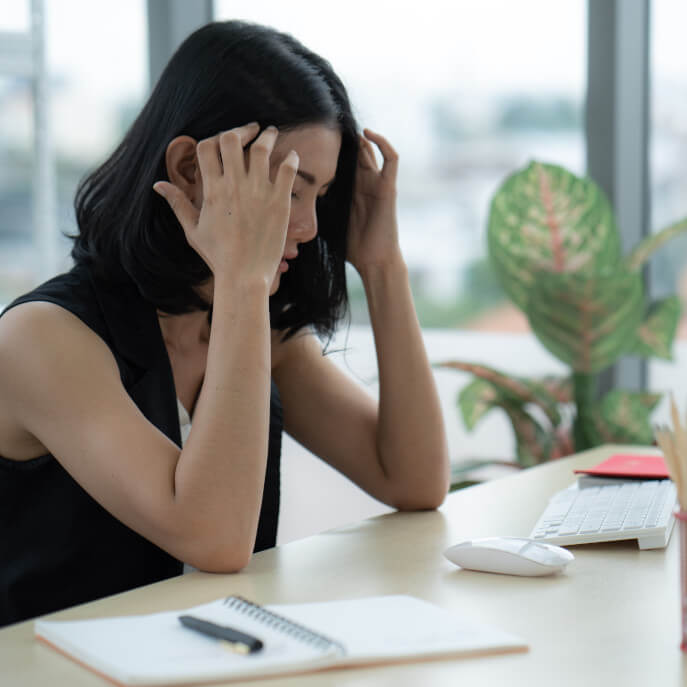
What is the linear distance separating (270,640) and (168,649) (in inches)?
3.0

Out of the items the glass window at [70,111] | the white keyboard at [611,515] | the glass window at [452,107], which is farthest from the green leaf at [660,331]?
the glass window at [70,111]

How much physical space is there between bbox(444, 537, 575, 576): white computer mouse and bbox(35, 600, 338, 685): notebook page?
0.97 feet

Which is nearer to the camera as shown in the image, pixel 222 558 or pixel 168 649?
pixel 168 649

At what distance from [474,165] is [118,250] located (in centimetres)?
165

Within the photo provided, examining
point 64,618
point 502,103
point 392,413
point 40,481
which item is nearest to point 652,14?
point 502,103

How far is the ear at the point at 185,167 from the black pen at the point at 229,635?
64 centimetres

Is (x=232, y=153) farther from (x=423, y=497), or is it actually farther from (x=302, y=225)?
(x=423, y=497)

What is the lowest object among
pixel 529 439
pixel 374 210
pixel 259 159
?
pixel 529 439

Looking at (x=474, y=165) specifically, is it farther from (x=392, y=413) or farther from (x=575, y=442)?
(x=392, y=413)

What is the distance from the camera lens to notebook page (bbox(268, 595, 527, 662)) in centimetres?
77

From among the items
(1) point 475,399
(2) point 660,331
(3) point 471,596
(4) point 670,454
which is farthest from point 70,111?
(4) point 670,454

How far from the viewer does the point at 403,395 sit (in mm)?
1418

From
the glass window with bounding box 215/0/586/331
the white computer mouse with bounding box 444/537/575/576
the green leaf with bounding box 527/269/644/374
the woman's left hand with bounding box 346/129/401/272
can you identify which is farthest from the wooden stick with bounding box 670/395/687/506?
the glass window with bounding box 215/0/586/331

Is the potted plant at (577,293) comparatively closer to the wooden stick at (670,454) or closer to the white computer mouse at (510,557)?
the white computer mouse at (510,557)
